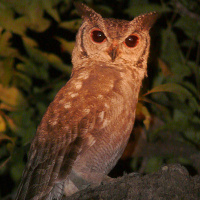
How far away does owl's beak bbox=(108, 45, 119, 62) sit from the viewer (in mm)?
1774

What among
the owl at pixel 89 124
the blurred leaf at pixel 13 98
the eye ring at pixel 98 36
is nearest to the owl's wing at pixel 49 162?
the owl at pixel 89 124

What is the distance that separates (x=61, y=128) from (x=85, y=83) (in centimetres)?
28

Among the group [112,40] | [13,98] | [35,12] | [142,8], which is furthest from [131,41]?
[13,98]

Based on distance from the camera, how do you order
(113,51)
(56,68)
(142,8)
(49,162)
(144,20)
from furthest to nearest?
(56,68)
(142,8)
(144,20)
(113,51)
(49,162)

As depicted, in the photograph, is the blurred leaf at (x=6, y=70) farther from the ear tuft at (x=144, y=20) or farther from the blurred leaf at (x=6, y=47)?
the ear tuft at (x=144, y=20)

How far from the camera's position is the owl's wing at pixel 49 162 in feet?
4.67

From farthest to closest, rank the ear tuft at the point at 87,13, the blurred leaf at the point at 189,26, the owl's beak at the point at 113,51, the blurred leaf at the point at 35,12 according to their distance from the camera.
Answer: the blurred leaf at the point at 189,26, the blurred leaf at the point at 35,12, the ear tuft at the point at 87,13, the owl's beak at the point at 113,51

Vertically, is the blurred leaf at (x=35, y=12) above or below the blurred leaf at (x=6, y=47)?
above

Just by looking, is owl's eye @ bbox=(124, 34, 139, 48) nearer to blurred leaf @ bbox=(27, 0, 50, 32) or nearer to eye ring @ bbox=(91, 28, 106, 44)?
eye ring @ bbox=(91, 28, 106, 44)

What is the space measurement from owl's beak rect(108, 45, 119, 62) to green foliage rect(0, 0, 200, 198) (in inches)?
15.9

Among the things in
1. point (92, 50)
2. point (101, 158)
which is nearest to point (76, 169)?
point (101, 158)

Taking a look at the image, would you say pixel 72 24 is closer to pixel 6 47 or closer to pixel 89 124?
pixel 6 47

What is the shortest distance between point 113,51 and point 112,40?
0.07 metres

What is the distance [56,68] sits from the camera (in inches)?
95.2
